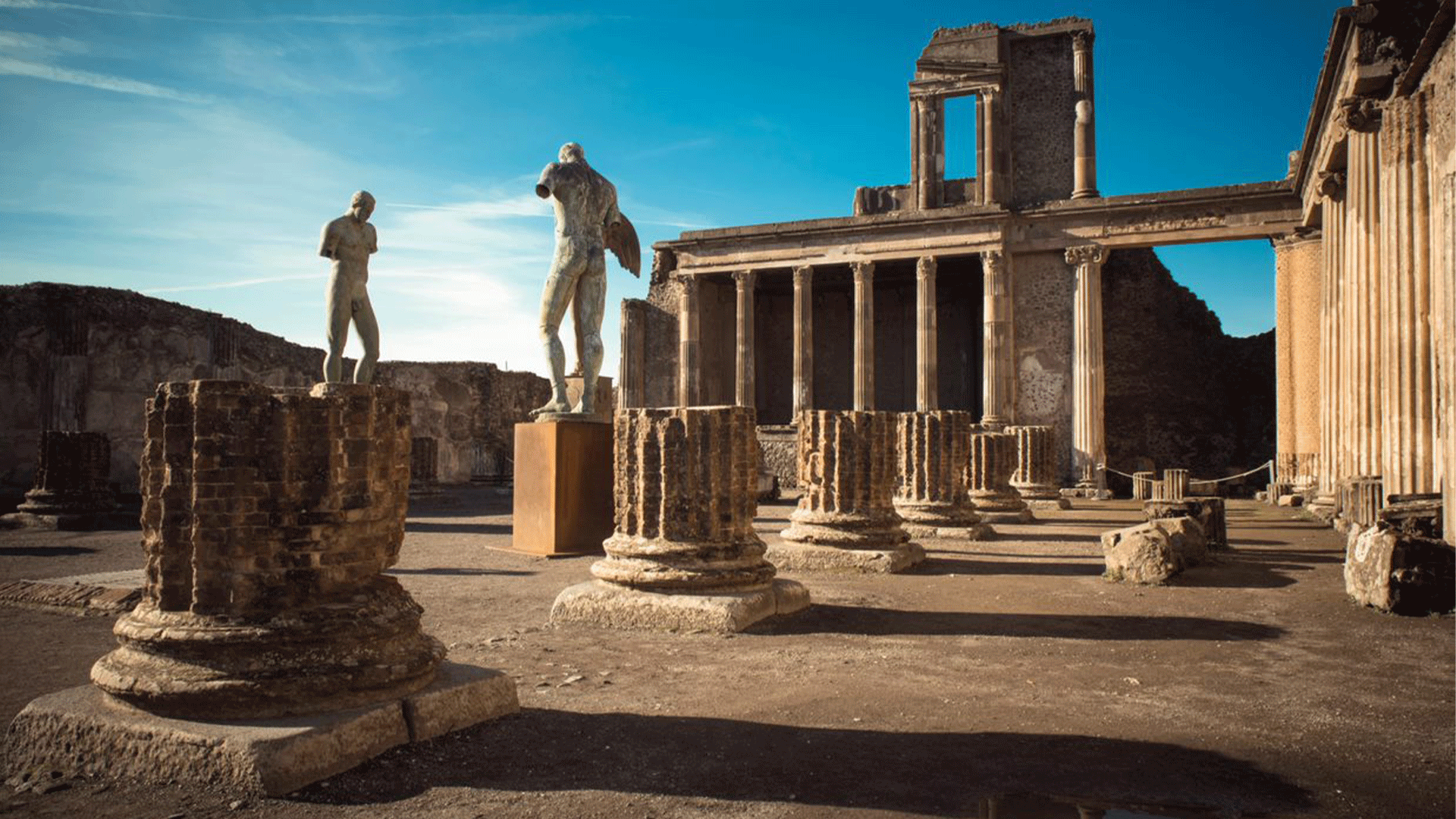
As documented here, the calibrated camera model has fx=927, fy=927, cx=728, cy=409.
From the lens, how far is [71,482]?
12102 millimetres

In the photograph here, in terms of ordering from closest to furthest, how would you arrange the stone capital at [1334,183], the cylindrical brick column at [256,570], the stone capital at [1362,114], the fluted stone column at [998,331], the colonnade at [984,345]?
the cylindrical brick column at [256,570] < the stone capital at [1362,114] < the stone capital at [1334,183] < the colonnade at [984,345] < the fluted stone column at [998,331]

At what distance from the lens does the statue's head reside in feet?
34.7

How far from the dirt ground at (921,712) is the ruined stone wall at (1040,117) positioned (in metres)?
21.7

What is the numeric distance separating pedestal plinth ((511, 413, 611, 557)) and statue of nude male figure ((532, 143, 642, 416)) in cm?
32

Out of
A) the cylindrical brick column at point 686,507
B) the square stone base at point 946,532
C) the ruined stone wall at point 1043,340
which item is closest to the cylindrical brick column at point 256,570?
the cylindrical brick column at point 686,507

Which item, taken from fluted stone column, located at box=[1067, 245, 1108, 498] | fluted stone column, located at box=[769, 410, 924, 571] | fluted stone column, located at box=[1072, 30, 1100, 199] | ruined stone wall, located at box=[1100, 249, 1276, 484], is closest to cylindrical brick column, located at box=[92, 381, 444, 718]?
fluted stone column, located at box=[769, 410, 924, 571]

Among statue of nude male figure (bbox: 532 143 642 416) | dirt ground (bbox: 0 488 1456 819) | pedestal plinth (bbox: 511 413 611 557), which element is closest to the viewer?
dirt ground (bbox: 0 488 1456 819)

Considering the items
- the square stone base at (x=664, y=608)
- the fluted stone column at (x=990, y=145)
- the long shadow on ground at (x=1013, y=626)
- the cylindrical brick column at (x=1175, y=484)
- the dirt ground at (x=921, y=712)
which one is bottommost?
the long shadow on ground at (x=1013, y=626)

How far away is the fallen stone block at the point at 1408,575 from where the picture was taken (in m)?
5.83

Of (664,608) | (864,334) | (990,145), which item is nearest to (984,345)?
(864,334)

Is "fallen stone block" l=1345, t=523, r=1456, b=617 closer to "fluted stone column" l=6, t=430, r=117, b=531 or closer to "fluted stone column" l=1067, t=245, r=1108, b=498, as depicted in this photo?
"fluted stone column" l=6, t=430, r=117, b=531

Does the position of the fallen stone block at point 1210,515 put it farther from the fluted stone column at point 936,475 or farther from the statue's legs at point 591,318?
the statue's legs at point 591,318

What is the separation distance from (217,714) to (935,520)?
8.83 meters

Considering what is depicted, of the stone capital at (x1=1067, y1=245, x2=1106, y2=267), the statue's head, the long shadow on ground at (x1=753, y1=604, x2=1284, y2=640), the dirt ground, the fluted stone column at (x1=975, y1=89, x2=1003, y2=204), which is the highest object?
the fluted stone column at (x1=975, y1=89, x2=1003, y2=204)
